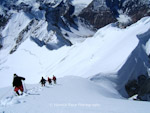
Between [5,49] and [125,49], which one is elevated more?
[125,49]

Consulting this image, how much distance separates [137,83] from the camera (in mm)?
17359

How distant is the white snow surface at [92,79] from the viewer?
20.2 ft

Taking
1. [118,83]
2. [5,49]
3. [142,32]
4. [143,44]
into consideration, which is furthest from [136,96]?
[5,49]

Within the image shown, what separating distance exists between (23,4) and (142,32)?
569 feet

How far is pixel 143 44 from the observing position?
22.8 meters

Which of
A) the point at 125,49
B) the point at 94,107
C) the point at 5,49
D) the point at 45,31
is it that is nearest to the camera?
the point at 94,107

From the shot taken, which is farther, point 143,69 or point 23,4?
point 23,4

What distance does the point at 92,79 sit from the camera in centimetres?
1504

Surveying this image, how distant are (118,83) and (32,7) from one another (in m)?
176

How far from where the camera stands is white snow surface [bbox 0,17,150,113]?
6.17 m

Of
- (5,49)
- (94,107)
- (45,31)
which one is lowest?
(5,49)

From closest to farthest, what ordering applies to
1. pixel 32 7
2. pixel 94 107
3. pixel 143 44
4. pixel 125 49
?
pixel 94 107 < pixel 125 49 < pixel 143 44 < pixel 32 7

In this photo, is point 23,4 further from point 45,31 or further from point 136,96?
point 136,96

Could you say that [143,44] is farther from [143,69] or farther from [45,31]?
[45,31]
